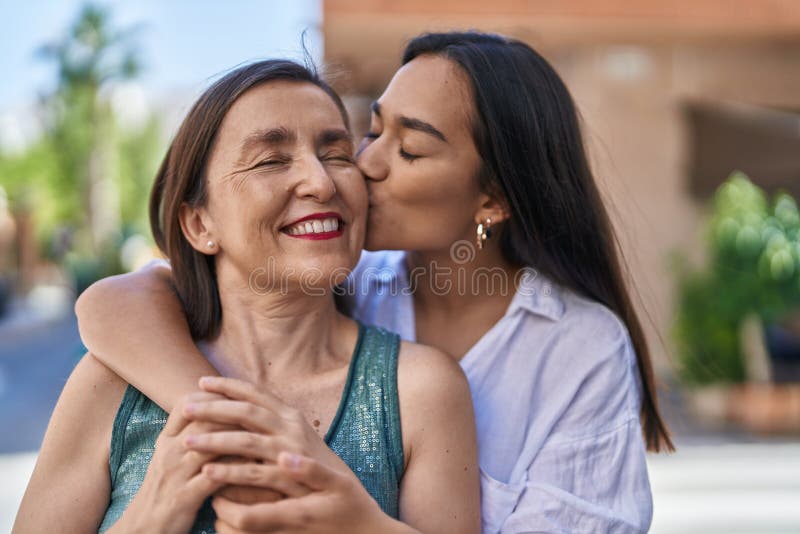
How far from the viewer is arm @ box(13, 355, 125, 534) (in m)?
1.92

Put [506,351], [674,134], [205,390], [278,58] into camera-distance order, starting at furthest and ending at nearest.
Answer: [674,134]
[506,351]
[278,58]
[205,390]

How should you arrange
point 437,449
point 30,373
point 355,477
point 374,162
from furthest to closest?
point 30,373
point 374,162
point 437,449
point 355,477

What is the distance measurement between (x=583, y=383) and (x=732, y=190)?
214 inches

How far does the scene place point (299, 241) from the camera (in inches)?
79.5

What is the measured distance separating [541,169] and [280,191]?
0.80 metres

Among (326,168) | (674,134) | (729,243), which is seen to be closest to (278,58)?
(326,168)

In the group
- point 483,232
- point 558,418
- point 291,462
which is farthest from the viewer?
point 483,232

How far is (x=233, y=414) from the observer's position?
1748 millimetres

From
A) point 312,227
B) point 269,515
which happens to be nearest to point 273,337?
point 312,227

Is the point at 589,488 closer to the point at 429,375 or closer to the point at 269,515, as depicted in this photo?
the point at 429,375

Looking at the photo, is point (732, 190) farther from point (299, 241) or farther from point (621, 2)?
point (299, 241)

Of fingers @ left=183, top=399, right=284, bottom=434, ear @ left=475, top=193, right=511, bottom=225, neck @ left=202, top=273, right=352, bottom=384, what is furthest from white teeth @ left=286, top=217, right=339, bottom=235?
ear @ left=475, top=193, right=511, bottom=225

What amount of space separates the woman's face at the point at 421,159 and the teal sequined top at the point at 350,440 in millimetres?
508

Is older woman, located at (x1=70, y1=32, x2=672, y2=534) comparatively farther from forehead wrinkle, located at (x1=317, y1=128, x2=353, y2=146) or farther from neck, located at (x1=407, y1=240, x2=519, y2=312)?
forehead wrinkle, located at (x1=317, y1=128, x2=353, y2=146)
